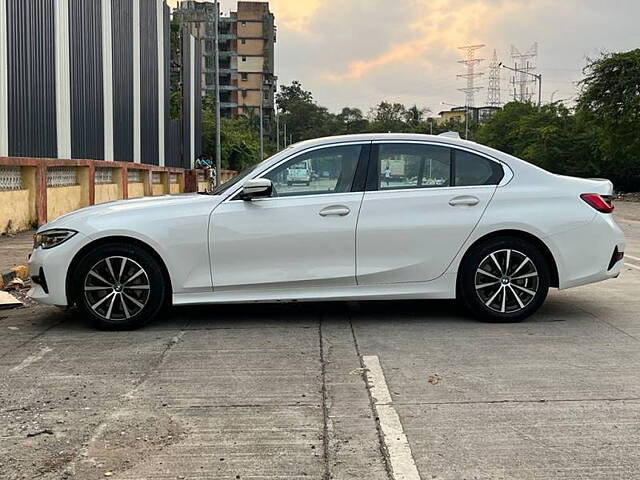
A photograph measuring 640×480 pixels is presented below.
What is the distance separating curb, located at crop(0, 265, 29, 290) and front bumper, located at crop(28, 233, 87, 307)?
2952 mm

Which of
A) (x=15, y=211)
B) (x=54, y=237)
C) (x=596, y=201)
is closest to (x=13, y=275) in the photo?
(x=54, y=237)

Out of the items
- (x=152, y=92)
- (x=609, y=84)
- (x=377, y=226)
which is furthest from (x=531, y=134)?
(x=377, y=226)

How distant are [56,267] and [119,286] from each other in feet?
1.81

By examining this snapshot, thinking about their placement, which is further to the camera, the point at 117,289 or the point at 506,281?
the point at 506,281

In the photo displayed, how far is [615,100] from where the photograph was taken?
3931 cm

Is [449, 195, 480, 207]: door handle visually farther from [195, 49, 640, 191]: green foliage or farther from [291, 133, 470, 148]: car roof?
[195, 49, 640, 191]: green foliage

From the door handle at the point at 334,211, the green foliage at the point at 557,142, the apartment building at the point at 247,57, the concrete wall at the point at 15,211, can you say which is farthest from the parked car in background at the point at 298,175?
the apartment building at the point at 247,57

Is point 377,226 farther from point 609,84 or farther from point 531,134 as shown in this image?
point 531,134

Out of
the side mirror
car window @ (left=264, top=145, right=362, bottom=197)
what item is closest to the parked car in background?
car window @ (left=264, top=145, right=362, bottom=197)

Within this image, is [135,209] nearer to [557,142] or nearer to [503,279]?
[503,279]

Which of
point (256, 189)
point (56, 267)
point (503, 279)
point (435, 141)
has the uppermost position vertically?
point (435, 141)

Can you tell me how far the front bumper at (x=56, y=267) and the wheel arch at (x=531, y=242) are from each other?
338cm

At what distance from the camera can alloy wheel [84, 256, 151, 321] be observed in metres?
6.30

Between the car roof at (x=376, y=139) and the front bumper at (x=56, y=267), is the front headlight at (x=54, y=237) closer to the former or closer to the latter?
the front bumper at (x=56, y=267)
